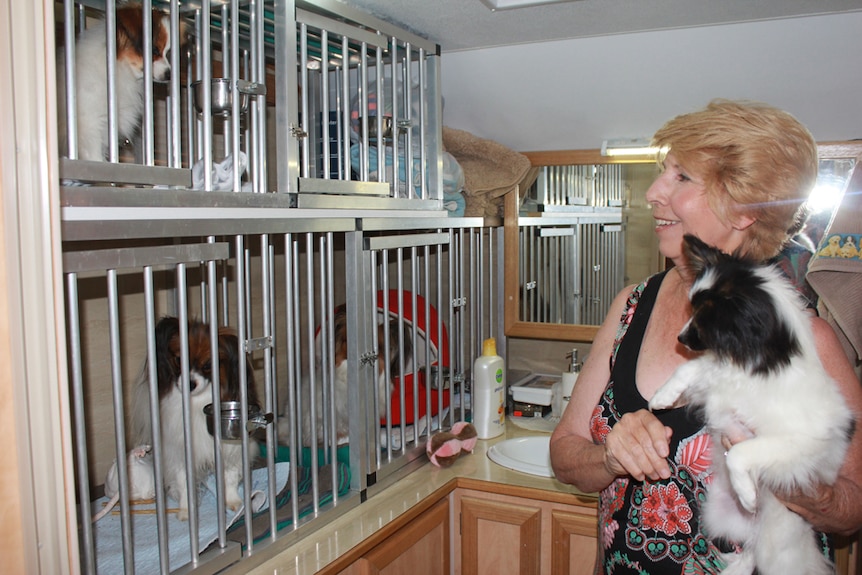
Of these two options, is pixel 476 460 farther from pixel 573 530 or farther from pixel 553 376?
pixel 553 376

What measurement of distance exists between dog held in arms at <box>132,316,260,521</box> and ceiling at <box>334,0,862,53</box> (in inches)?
35.9

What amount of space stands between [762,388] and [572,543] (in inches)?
40.5

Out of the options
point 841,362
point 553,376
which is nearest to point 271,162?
point 553,376

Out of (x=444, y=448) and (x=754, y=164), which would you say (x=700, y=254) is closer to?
(x=754, y=164)

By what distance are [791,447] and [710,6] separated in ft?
4.32

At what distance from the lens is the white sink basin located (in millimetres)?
2052

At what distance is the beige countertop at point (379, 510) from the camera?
1.45m

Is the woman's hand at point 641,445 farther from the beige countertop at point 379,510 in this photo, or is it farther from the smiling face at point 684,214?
the beige countertop at point 379,510

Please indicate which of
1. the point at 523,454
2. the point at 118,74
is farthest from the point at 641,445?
the point at 523,454

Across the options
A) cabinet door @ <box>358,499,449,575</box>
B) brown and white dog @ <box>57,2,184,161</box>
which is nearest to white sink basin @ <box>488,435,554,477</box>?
cabinet door @ <box>358,499,449,575</box>

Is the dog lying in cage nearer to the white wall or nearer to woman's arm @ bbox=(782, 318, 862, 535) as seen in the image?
the white wall

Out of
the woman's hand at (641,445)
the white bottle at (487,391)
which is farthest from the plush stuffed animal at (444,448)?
the woman's hand at (641,445)

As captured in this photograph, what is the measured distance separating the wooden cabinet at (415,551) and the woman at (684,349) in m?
0.52

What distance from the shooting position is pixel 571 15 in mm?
1970
